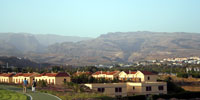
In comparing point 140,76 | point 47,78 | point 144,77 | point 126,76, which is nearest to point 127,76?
point 126,76

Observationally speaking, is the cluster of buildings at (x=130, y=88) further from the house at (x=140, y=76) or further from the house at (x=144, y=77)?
the house at (x=140, y=76)

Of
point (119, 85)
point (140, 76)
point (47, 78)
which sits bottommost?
point (119, 85)

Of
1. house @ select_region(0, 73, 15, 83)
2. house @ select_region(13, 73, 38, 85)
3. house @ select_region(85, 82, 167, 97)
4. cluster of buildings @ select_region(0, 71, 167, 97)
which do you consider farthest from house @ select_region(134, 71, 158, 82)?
house @ select_region(0, 73, 15, 83)

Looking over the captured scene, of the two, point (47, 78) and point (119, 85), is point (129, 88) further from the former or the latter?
point (47, 78)

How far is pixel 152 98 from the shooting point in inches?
1740

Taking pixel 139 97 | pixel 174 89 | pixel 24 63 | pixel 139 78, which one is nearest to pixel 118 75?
pixel 139 78

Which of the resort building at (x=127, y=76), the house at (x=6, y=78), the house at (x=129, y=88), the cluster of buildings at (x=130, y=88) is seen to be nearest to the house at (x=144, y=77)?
the resort building at (x=127, y=76)

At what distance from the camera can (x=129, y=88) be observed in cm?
5500

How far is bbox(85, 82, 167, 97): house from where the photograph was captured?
50.1 m

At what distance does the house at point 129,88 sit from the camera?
50056 millimetres

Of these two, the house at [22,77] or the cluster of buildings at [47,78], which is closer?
the cluster of buildings at [47,78]

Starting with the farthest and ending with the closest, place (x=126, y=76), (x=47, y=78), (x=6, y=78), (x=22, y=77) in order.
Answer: (x=126, y=76) < (x=6, y=78) < (x=22, y=77) < (x=47, y=78)

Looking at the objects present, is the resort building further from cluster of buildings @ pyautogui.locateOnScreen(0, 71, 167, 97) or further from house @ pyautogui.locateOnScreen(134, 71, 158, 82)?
cluster of buildings @ pyautogui.locateOnScreen(0, 71, 167, 97)

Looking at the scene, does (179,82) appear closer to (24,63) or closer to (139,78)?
(139,78)
